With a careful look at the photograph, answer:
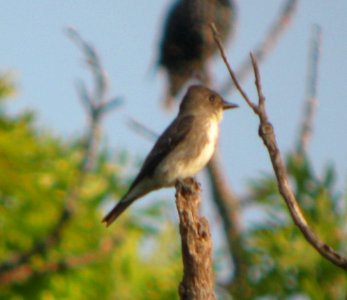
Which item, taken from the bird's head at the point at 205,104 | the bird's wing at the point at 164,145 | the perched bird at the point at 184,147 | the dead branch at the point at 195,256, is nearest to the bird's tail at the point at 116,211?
the perched bird at the point at 184,147

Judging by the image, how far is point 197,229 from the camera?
19.7 ft

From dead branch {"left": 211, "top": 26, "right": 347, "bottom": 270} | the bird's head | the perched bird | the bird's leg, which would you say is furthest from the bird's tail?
dead branch {"left": 211, "top": 26, "right": 347, "bottom": 270}

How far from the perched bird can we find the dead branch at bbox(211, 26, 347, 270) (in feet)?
14.6

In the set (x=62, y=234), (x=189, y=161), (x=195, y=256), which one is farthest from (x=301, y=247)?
(x=195, y=256)

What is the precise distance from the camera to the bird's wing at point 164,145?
404 inches

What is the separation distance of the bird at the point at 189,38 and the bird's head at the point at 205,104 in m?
0.96

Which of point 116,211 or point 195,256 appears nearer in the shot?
point 195,256

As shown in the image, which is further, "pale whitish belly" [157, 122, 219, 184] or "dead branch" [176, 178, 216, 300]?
"pale whitish belly" [157, 122, 219, 184]

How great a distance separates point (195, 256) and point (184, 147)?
439 centimetres

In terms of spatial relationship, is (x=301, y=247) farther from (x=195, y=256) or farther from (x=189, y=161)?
(x=195, y=256)

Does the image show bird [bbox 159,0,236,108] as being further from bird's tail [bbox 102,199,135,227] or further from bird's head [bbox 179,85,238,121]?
bird's tail [bbox 102,199,135,227]

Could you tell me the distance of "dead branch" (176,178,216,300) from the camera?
557 cm

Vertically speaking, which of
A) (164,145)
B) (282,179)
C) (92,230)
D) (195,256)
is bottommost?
(92,230)

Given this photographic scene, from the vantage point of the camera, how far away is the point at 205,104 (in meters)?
10.4
